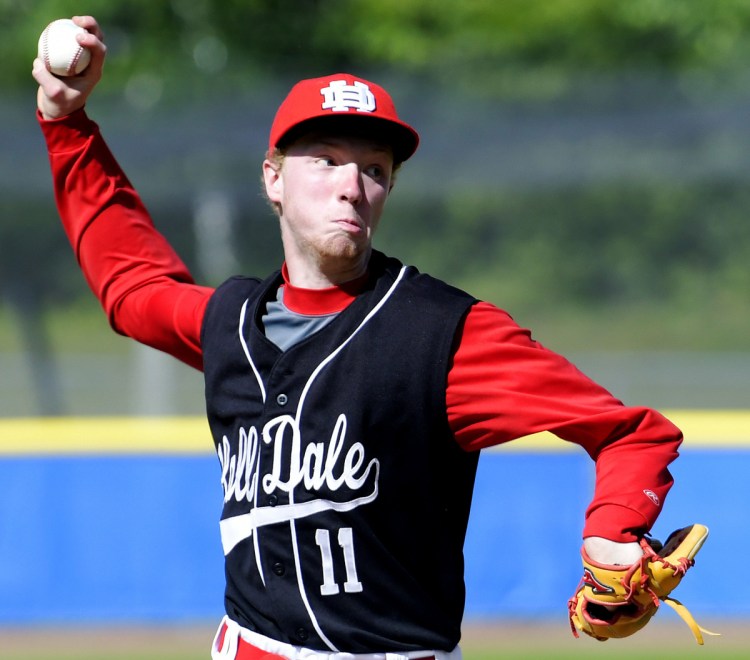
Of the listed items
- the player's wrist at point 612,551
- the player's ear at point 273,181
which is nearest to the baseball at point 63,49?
the player's ear at point 273,181

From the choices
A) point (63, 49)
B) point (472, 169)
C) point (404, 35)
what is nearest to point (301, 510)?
point (63, 49)

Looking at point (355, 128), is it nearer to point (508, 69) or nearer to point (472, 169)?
point (472, 169)

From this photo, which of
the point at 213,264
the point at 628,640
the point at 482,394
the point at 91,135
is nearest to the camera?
the point at 482,394

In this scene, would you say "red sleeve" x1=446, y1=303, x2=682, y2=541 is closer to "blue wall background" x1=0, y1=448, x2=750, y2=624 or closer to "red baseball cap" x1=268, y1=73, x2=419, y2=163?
"red baseball cap" x1=268, y1=73, x2=419, y2=163

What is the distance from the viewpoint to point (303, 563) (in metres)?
2.38

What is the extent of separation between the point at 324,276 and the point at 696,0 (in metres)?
15.9

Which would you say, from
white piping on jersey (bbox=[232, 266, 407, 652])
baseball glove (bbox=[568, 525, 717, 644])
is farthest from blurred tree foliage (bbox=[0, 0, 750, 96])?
baseball glove (bbox=[568, 525, 717, 644])

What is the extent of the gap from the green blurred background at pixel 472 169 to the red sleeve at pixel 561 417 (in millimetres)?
7398

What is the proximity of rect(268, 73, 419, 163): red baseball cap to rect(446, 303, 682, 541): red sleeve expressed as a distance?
0.42 meters

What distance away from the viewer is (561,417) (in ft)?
7.39

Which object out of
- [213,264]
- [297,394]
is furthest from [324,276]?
[213,264]

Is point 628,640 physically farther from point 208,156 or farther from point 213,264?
point 213,264

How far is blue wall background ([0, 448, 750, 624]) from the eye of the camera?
6.78m

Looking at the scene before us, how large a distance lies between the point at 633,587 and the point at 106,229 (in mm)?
1602
